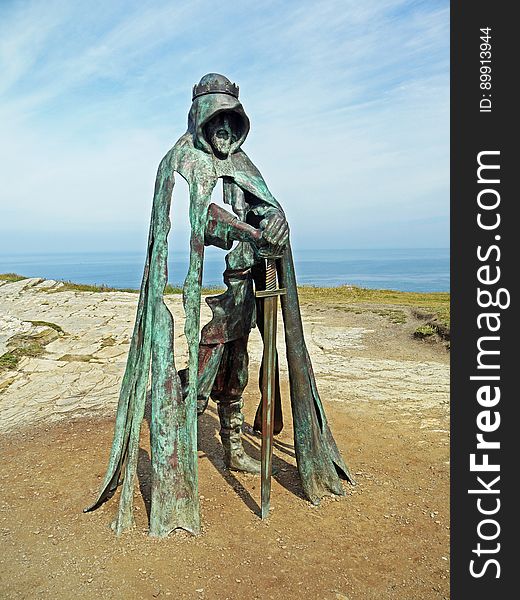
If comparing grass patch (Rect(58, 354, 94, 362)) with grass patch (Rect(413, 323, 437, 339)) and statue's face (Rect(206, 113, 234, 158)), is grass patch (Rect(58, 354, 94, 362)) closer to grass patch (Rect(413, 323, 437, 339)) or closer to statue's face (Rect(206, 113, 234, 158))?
grass patch (Rect(413, 323, 437, 339))

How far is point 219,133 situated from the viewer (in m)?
4.14

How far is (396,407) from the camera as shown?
6.61 meters

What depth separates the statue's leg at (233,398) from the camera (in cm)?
463

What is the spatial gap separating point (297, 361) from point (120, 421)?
4.39 ft

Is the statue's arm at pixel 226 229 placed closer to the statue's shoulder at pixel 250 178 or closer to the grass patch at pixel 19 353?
the statue's shoulder at pixel 250 178

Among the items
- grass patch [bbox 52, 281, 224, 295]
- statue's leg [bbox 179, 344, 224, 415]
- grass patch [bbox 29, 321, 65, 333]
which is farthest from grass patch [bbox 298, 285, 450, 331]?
statue's leg [bbox 179, 344, 224, 415]

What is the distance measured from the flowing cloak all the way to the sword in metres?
0.20

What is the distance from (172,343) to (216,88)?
1748mm

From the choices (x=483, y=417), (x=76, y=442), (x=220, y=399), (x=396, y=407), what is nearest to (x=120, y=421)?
(x=220, y=399)

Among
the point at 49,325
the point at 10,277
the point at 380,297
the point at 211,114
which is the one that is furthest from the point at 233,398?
the point at 10,277

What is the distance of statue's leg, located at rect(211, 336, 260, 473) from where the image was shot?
4633 mm

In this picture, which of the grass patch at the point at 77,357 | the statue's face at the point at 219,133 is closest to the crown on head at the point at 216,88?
the statue's face at the point at 219,133

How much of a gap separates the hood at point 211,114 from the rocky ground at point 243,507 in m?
2.62

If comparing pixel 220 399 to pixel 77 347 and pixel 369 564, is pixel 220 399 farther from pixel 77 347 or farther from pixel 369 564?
pixel 77 347
